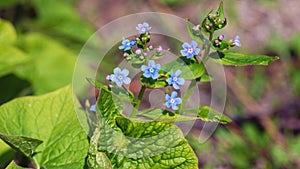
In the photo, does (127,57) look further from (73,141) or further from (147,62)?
(73,141)

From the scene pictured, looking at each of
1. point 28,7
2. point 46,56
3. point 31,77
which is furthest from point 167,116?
point 28,7

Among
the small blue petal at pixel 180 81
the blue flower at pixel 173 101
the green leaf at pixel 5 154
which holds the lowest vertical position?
the green leaf at pixel 5 154

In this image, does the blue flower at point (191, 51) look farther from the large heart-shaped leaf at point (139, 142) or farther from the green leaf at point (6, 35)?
the green leaf at point (6, 35)

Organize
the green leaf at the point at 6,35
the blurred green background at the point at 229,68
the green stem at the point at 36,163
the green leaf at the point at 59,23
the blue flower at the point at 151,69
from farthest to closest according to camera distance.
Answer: the green leaf at the point at 59,23
the blurred green background at the point at 229,68
the green leaf at the point at 6,35
the green stem at the point at 36,163
the blue flower at the point at 151,69

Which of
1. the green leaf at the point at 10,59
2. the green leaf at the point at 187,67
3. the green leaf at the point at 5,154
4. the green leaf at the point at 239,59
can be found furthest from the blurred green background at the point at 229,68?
the green leaf at the point at 239,59

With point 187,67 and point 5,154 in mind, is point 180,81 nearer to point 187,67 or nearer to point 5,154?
point 187,67

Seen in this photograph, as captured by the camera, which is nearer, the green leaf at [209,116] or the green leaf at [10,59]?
the green leaf at [209,116]
